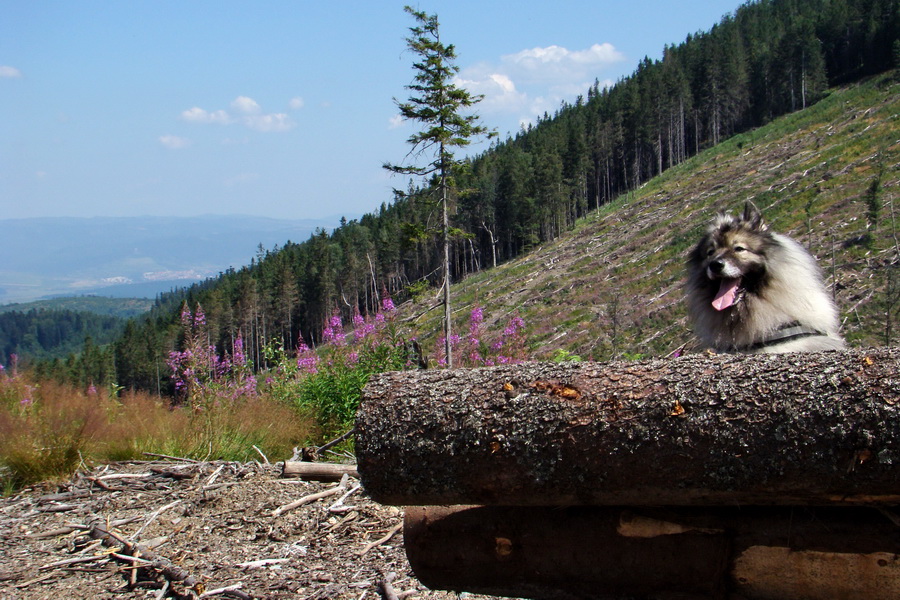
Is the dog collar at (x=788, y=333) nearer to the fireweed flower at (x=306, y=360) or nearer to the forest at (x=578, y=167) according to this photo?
the fireweed flower at (x=306, y=360)

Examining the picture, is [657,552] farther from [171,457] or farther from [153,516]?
[171,457]

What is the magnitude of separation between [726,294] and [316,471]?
4.15 metres

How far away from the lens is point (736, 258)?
4.69m

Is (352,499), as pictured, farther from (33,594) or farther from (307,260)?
(307,260)

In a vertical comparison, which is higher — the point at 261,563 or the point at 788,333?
the point at 788,333

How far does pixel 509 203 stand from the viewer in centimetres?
8706

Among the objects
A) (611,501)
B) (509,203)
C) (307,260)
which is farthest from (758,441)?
(307,260)

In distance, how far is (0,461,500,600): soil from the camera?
4.61 metres

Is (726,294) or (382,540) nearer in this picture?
(726,294)

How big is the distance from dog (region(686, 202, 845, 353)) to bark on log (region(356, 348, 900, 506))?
1.72 metres

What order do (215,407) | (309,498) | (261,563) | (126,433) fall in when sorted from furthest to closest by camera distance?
(215,407), (126,433), (309,498), (261,563)

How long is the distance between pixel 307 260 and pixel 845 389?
10402cm

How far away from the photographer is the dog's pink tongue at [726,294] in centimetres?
462

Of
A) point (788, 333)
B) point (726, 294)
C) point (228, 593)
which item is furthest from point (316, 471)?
point (788, 333)
